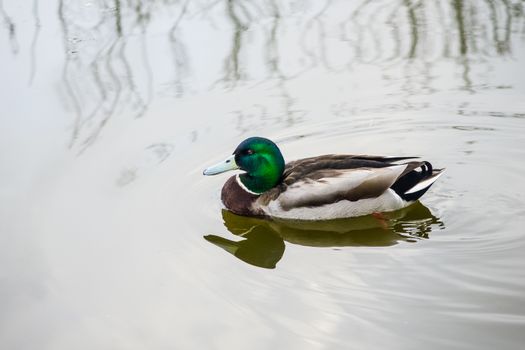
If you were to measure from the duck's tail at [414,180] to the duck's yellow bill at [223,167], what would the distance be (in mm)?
1160

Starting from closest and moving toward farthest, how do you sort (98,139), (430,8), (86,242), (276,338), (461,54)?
(276,338) < (86,242) < (98,139) < (461,54) < (430,8)

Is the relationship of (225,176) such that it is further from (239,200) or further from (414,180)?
→ (414,180)

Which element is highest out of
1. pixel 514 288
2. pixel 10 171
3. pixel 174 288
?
pixel 10 171

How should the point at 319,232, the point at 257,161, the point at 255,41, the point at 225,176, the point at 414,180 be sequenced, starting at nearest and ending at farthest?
the point at 319,232
the point at 414,180
the point at 257,161
the point at 225,176
the point at 255,41

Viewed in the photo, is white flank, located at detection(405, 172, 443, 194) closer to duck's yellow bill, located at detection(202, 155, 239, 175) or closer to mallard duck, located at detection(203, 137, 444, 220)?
mallard duck, located at detection(203, 137, 444, 220)

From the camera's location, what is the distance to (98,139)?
7.30 m

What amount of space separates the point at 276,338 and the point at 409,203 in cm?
207

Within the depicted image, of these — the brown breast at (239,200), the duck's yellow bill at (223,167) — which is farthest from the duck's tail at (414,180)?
the duck's yellow bill at (223,167)

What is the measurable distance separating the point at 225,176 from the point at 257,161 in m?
0.67

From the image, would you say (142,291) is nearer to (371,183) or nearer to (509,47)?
(371,183)

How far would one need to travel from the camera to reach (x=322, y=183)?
634cm

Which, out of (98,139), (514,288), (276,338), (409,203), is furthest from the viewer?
(98,139)

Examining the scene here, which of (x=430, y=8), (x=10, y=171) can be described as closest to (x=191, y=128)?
(x=10, y=171)

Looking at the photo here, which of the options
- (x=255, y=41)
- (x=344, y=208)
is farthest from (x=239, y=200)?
(x=255, y=41)
